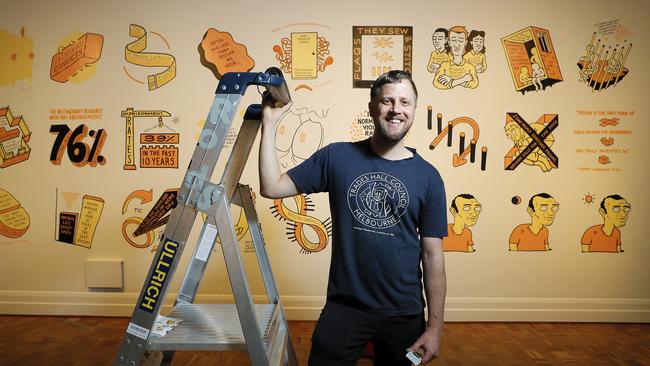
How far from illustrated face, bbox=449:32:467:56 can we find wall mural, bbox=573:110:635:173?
0.94 metres

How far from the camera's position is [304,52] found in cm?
275

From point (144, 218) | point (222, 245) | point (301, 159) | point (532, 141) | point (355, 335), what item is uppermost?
point (532, 141)

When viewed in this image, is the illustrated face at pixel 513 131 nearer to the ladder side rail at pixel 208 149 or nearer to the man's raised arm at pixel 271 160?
the man's raised arm at pixel 271 160

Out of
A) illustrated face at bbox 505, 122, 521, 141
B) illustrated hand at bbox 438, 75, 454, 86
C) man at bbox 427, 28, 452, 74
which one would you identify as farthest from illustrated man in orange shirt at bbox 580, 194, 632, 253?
man at bbox 427, 28, 452, 74

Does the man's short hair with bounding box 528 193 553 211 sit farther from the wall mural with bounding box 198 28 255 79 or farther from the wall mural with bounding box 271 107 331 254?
the wall mural with bounding box 198 28 255 79

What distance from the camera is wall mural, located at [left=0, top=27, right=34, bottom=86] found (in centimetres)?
279

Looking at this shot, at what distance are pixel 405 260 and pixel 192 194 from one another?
Result: 738mm

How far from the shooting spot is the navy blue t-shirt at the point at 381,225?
134cm

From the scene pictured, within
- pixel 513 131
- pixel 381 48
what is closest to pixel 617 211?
pixel 513 131

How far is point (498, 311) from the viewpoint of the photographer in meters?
2.83

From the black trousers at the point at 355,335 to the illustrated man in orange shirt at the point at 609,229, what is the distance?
6.98 ft

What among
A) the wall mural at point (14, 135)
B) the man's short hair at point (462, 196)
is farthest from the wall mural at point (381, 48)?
the wall mural at point (14, 135)

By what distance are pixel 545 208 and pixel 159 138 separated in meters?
2.79

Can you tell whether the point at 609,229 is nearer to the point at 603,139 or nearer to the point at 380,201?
the point at 603,139
